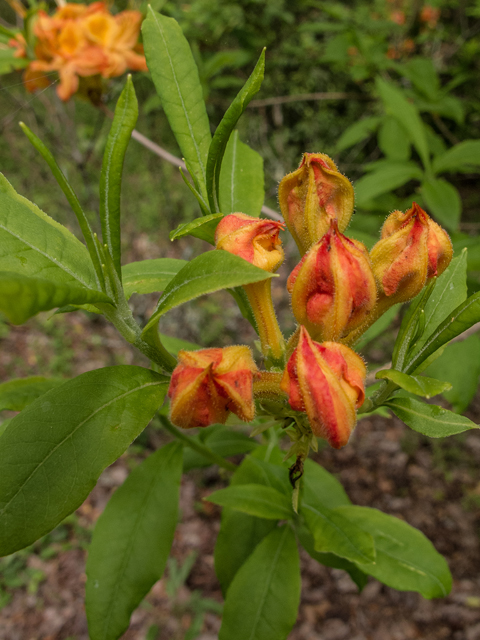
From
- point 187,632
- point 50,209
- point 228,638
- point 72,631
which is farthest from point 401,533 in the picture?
point 50,209

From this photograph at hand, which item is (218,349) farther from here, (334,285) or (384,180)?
(384,180)

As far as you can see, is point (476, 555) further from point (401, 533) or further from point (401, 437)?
point (401, 533)

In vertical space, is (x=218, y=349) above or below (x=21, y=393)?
above

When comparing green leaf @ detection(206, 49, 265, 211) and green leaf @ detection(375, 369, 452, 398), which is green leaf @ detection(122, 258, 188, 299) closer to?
green leaf @ detection(206, 49, 265, 211)

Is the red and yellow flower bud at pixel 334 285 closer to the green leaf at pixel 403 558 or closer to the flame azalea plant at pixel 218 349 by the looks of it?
the flame azalea plant at pixel 218 349

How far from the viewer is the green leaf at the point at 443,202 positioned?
7.10 ft

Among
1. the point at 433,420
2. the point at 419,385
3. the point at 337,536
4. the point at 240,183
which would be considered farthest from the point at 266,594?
the point at 240,183

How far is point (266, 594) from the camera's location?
1.24 meters

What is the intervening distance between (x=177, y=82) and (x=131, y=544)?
110cm

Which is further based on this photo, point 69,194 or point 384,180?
point 384,180

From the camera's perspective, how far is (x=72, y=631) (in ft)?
8.77

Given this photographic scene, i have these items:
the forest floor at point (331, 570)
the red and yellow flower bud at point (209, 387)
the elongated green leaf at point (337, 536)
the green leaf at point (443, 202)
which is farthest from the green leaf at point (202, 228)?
the forest floor at point (331, 570)

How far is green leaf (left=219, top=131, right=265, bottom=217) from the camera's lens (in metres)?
1.14

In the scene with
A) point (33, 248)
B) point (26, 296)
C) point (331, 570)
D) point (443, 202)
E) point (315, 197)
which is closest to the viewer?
point (26, 296)
